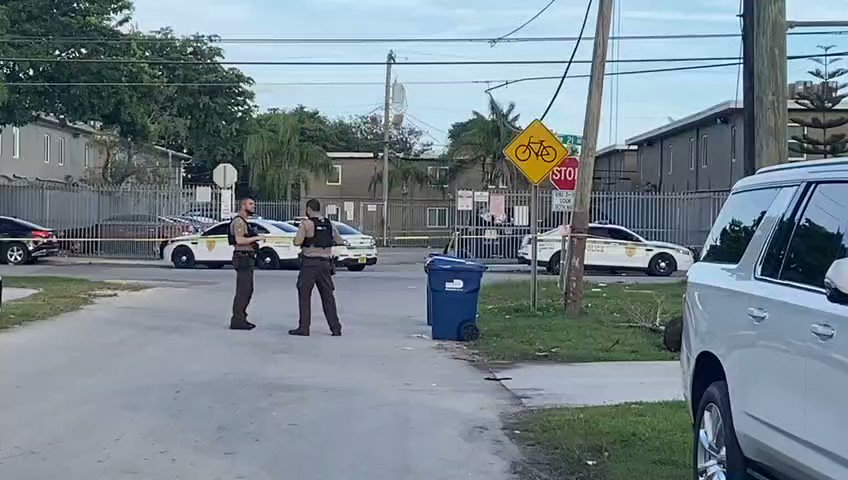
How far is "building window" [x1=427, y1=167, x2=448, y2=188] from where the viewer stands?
6319 centimetres

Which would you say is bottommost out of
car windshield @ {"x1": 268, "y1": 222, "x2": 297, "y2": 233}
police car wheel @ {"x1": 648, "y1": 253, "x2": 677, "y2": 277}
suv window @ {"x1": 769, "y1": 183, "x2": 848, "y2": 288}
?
police car wheel @ {"x1": 648, "y1": 253, "x2": 677, "y2": 277}

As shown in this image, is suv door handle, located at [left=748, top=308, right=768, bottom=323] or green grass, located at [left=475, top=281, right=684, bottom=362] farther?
green grass, located at [left=475, top=281, right=684, bottom=362]

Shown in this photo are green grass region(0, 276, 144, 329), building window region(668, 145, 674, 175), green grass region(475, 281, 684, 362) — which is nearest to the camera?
green grass region(475, 281, 684, 362)

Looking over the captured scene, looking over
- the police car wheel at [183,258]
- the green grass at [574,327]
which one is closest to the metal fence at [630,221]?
the police car wheel at [183,258]

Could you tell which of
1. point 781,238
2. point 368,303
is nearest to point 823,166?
point 781,238

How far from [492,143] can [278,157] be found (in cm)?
1097

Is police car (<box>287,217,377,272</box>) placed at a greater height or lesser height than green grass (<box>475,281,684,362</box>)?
greater

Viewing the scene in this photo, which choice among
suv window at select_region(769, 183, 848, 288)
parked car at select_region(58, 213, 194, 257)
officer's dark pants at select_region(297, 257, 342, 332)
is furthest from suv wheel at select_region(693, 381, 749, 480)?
parked car at select_region(58, 213, 194, 257)

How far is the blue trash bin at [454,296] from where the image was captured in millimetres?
16312

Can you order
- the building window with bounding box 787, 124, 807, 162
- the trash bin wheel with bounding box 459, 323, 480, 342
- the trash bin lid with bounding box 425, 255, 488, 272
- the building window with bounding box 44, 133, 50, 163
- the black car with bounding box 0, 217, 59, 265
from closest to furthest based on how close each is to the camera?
the trash bin lid with bounding box 425, 255, 488, 272 → the trash bin wheel with bounding box 459, 323, 480, 342 → the black car with bounding box 0, 217, 59, 265 → the building window with bounding box 787, 124, 807, 162 → the building window with bounding box 44, 133, 50, 163

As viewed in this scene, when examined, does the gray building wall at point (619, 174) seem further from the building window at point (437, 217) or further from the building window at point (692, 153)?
the building window at point (692, 153)

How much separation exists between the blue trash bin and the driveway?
57cm

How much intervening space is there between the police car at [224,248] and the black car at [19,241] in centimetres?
446

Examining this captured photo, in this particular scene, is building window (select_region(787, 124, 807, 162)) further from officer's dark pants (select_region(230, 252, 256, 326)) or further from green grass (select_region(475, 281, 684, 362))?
officer's dark pants (select_region(230, 252, 256, 326))
